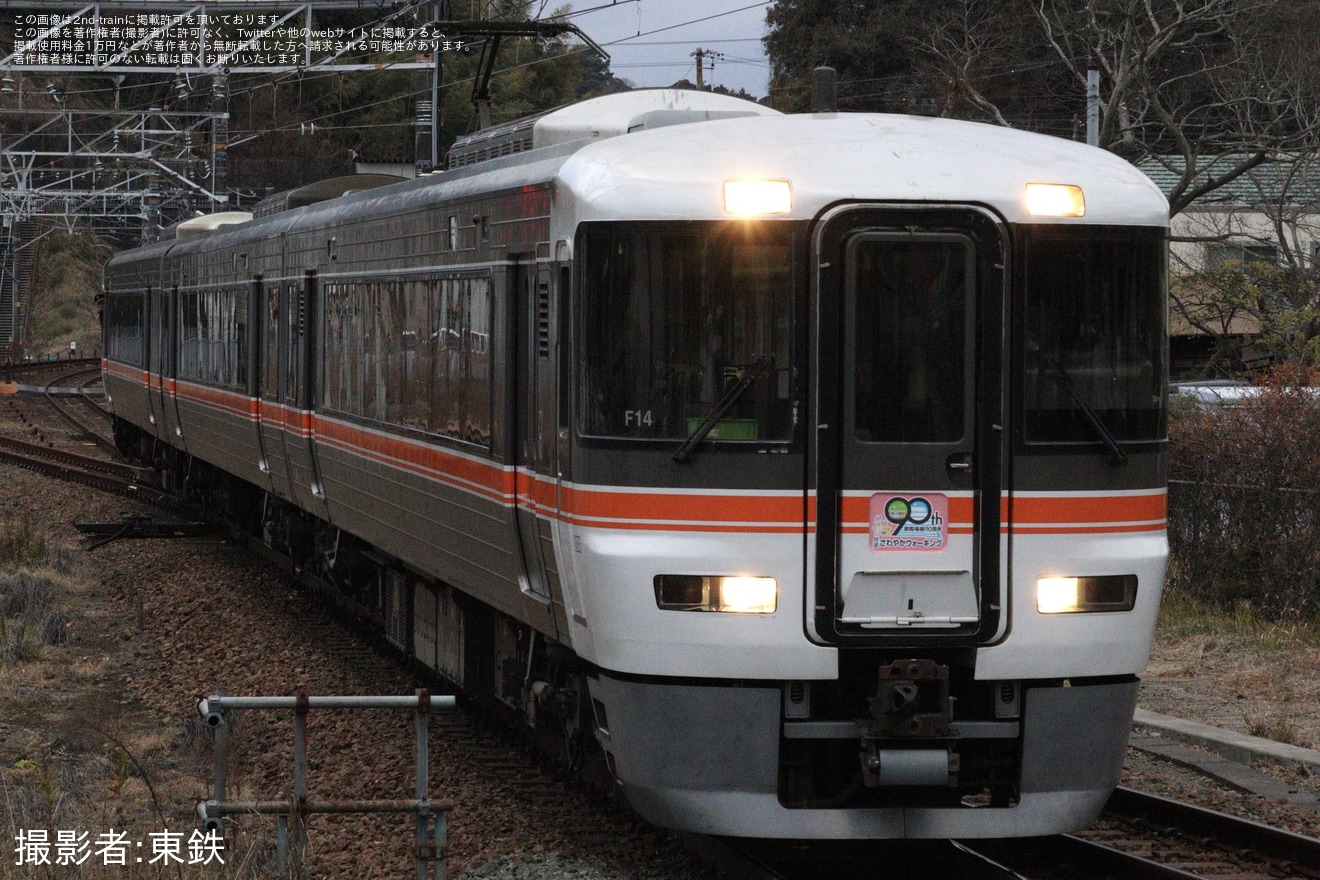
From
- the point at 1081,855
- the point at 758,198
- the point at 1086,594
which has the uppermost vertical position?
the point at 758,198

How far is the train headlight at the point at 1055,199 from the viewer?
22.0ft

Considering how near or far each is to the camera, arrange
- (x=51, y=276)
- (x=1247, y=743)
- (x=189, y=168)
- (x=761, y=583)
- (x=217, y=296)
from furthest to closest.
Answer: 1. (x=51, y=276)
2. (x=189, y=168)
3. (x=217, y=296)
4. (x=1247, y=743)
5. (x=761, y=583)

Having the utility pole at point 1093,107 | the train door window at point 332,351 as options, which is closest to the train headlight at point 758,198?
the train door window at point 332,351

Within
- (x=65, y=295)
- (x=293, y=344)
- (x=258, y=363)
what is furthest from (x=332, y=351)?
(x=65, y=295)

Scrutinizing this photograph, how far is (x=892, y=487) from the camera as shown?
6.54 metres

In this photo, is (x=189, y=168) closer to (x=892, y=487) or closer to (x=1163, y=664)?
(x=1163, y=664)

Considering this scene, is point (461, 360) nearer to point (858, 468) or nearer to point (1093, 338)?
point (858, 468)

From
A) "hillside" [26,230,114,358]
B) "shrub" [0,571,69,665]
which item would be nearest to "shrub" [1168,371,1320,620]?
"shrub" [0,571,69,665]

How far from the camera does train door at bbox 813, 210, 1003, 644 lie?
21.4ft

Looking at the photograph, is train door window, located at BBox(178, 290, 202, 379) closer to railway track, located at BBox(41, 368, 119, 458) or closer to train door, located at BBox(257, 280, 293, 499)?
train door, located at BBox(257, 280, 293, 499)

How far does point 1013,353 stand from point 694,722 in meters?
1.74

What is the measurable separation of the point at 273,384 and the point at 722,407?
25.1 feet

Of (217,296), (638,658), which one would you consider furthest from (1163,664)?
(217,296)

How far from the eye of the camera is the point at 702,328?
662 cm
